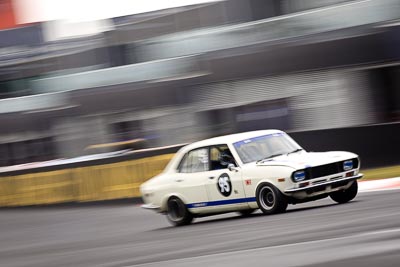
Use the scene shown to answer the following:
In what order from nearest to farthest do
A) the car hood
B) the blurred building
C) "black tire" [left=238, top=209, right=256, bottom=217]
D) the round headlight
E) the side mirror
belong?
the round headlight → the car hood → the side mirror → "black tire" [left=238, top=209, right=256, bottom=217] → the blurred building

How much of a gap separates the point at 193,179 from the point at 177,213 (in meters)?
0.72

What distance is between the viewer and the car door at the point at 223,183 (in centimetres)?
1440

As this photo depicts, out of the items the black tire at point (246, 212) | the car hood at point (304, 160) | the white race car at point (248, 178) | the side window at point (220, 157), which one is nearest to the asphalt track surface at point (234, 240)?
the black tire at point (246, 212)

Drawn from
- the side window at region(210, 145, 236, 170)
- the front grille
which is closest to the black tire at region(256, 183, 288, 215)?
the front grille

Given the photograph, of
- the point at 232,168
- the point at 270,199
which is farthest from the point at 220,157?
Result: the point at 270,199

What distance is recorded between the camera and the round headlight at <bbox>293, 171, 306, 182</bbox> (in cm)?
1364

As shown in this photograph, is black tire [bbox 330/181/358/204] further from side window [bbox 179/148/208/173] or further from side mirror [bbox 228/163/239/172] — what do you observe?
side window [bbox 179/148/208/173]

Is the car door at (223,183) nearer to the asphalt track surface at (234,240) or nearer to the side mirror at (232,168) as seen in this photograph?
the side mirror at (232,168)

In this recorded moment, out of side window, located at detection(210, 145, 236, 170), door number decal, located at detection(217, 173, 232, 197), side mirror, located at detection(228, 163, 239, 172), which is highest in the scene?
side window, located at detection(210, 145, 236, 170)

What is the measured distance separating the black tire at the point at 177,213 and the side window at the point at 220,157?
0.88 metres

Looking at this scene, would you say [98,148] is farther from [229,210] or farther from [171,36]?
[229,210]

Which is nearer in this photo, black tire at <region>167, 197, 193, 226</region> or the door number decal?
the door number decal

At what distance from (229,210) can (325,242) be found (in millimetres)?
5212

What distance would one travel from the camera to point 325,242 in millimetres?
9523
